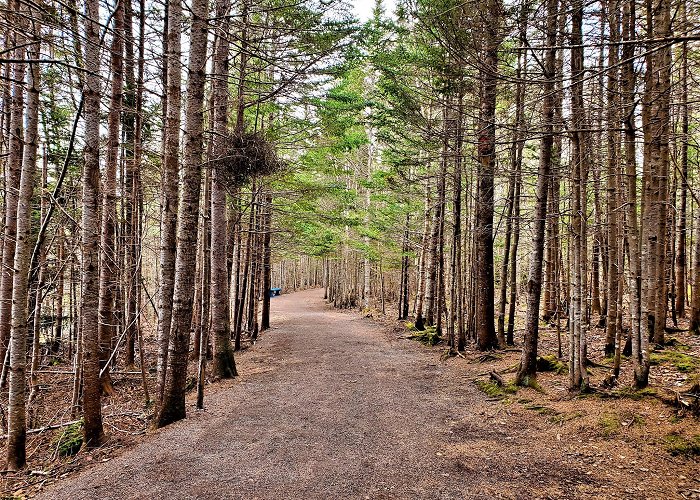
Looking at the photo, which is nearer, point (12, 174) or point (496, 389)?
point (12, 174)

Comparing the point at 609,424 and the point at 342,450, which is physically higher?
the point at 609,424

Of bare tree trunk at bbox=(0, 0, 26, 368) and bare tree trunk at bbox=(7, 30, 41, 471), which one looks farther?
bare tree trunk at bbox=(0, 0, 26, 368)

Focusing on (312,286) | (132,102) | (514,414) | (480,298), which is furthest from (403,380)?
(312,286)

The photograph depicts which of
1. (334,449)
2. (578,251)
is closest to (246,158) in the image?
(334,449)

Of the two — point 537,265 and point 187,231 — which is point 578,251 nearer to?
point 537,265

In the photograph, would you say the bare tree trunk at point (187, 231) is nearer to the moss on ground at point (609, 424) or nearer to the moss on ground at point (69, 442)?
the moss on ground at point (69, 442)

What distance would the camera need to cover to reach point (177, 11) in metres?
5.95

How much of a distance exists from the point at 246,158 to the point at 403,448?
554cm

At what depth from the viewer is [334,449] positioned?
196 inches

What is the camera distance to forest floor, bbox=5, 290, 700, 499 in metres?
3.96

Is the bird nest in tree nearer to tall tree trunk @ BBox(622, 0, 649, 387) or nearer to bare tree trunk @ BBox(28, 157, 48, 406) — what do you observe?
bare tree trunk @ BBox(28, 157, 48, 406)

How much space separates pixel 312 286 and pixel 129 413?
51286 millimetres

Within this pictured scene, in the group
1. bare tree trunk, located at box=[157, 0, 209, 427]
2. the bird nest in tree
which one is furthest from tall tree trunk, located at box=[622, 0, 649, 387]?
bare tree trunk, located at box=[157, 0, 209, 427]

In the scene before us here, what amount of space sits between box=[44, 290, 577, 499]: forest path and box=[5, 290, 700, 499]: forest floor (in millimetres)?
20
